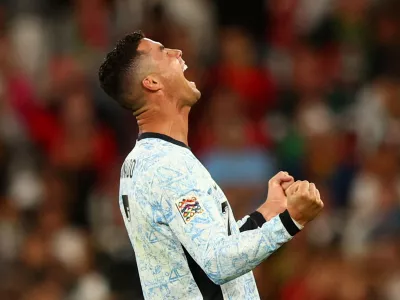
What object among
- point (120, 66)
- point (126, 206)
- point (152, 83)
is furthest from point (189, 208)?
point (120, 66)

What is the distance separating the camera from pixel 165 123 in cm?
480

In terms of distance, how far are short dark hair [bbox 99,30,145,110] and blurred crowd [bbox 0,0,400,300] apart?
391 cm

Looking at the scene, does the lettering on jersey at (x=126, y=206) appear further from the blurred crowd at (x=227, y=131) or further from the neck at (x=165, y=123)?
the blurred crowd at (x=227, y=131)

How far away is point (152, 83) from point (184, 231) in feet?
2.72

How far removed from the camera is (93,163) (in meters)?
10.3

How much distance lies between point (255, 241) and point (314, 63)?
7.08 meters

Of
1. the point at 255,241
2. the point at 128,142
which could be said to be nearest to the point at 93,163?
the point at 128,142

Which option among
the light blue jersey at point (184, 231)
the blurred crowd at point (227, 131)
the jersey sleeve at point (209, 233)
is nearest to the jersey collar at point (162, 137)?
the light blue jersey at point (184, 231)

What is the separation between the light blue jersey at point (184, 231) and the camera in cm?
428

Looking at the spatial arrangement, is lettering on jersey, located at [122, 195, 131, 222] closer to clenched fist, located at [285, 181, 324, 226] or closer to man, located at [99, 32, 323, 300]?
man, located at [99, 32, 323, 300]

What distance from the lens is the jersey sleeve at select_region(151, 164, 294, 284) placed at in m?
4.26

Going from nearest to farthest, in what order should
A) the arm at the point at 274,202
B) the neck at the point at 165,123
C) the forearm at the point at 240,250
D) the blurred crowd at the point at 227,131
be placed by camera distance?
the forearm at the point at 240,250
the neck at the point at 165,123
the arm at the point at 274,202
the blurred crowd at the point at 227,131

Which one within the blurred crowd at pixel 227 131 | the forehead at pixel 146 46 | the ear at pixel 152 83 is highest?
the forehead at pixel 146 46

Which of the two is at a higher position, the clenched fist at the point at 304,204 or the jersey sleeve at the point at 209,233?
the clenched fist at the point at 304,204
